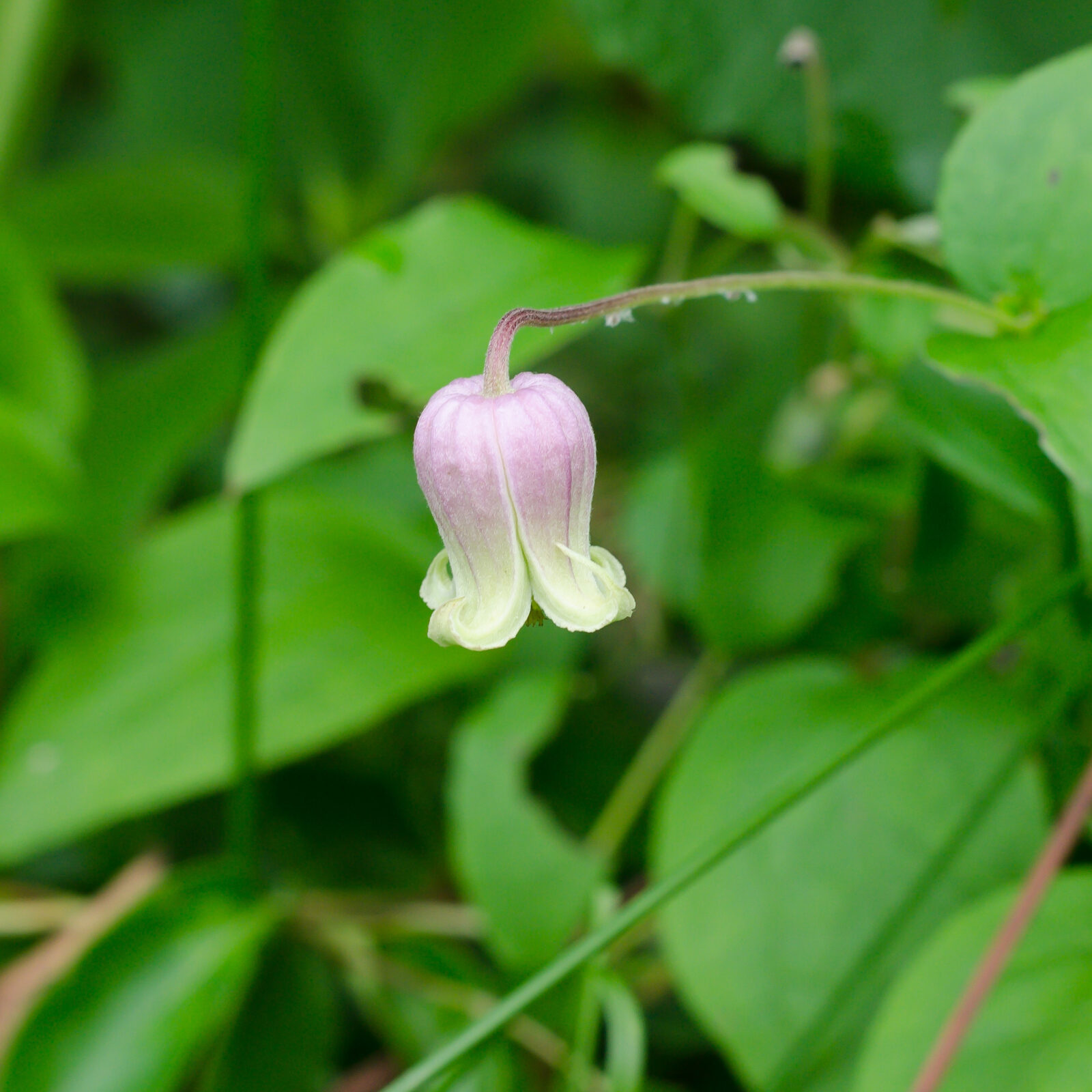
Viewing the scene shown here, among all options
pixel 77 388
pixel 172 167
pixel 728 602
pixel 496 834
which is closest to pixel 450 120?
pixel 172 167

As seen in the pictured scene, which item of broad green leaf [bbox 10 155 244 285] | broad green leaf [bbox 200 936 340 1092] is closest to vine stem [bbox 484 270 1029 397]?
broad green leaf [bbox 200 936 340 1092]

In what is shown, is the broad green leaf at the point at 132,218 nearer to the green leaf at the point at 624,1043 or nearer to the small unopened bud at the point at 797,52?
the small unopened bud at the point at 797,52

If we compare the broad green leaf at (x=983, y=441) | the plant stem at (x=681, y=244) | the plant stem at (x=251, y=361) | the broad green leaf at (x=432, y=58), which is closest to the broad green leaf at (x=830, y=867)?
the broad green leaf at (x=983, y=441)

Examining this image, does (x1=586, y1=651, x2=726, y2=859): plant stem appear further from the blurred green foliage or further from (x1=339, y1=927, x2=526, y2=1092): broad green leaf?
(x1=339, y1=927, x2=526, y2=1092): broad green leaf

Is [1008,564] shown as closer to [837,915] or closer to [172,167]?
[837,915]

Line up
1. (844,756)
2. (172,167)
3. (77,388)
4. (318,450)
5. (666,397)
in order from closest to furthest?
(844,756)
(318,450)
(77,388)
(172,167)
(666,397)

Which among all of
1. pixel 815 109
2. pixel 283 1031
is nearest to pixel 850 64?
pixel 815 109
